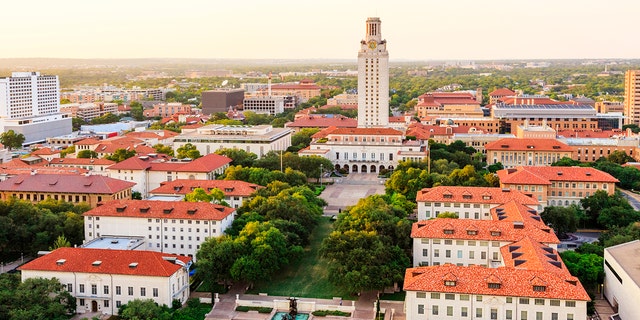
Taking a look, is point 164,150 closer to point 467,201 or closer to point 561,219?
point 467,201

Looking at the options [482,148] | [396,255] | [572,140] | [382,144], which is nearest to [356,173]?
[382,144]

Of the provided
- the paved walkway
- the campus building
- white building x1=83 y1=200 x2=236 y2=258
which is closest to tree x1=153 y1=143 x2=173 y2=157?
the paved walkway

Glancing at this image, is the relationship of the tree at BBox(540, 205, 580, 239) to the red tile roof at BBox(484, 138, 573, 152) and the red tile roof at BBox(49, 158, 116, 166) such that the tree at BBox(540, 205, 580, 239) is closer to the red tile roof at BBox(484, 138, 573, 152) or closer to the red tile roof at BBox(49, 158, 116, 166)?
the red tile roof at BBox(484, 138, 573, 152)

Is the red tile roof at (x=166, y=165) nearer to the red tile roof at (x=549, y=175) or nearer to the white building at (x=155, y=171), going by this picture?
the white building at (x=155, y=171)

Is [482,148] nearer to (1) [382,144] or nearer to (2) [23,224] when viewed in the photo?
(1) [382,144]

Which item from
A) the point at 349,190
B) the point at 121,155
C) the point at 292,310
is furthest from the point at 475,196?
the point at 121,155

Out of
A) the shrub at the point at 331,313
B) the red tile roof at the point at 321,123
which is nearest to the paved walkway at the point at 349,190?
the shrub at the point at 331,313
